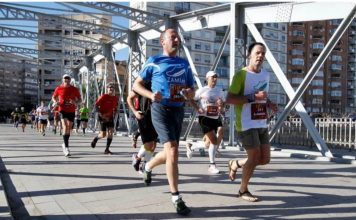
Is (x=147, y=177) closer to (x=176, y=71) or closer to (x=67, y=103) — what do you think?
(x=176, y=71)

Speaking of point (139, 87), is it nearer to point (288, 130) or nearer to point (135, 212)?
point (135, 212)

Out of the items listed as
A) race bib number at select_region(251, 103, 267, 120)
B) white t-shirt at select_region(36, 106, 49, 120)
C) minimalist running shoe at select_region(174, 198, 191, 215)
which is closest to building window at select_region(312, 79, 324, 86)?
white t-shirt at select_region(36, 106, 49, 120)

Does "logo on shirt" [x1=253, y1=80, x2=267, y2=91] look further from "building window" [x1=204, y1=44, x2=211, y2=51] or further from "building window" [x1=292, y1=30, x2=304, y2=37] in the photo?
"building window" [x1=292, y1=30, x2=304, y2=37]

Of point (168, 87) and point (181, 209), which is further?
point (168, 87)

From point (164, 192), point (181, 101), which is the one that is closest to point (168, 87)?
point (181, 101)

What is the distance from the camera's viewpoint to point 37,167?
906 centimetres

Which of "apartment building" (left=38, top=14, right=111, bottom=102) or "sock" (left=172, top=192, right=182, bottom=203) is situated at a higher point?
"apartment building" (left=38, top=14, right=111, bottom=102)

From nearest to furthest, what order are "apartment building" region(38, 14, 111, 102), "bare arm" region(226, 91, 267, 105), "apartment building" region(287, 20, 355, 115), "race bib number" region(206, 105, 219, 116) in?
1. "bare arm" region(226, 91, 267, 105)
2. "race bib number" region(206, 105, 219, 116)
3. "apartment building" region(38, 14, 111, 102)
4. "apartment building" region(287, 20, 355, 115)

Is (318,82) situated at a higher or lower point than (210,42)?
lower

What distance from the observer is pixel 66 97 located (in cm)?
1172

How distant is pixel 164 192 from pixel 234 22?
30.3 feet

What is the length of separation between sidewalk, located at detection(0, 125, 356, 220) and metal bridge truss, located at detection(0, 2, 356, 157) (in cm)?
284

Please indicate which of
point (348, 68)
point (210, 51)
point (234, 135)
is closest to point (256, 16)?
point (234, 135)

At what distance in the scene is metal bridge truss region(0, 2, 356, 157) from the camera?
1195cm
